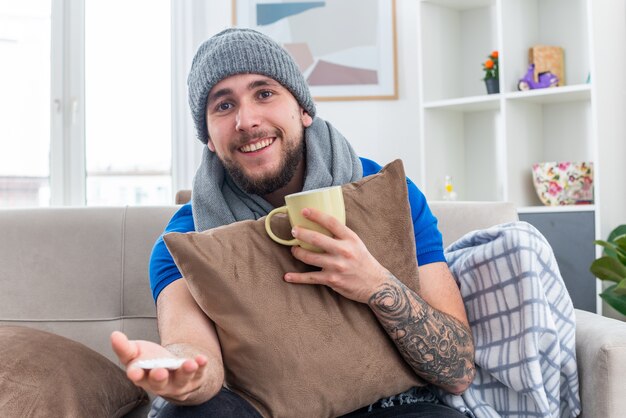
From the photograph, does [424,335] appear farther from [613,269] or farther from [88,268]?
[613,269]

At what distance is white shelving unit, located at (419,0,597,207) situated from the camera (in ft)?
10.6

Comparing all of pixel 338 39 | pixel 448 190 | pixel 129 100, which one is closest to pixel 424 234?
pixel 448 190

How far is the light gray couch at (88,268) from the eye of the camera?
1860 mm

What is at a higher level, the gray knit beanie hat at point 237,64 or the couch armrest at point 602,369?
the gray knit beanie hat at point 237,64

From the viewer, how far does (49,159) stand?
385 cm

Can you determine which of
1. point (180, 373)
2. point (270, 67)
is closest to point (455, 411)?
point (180, 373)

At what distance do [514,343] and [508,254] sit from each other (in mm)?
158

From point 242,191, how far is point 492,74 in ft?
6.64

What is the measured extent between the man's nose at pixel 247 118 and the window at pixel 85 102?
245 centimetres

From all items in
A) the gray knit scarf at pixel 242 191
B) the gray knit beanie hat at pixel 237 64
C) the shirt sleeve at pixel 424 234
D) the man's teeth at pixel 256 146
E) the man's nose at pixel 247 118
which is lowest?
the shirt sleeve at pixel 424 234

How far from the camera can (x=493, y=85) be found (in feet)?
10.9

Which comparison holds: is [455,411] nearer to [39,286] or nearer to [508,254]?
[508,254]

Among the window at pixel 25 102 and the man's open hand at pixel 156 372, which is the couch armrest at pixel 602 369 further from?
the window at pixel 25 102

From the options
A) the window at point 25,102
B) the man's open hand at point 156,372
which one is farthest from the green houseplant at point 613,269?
the window at point 25,102
